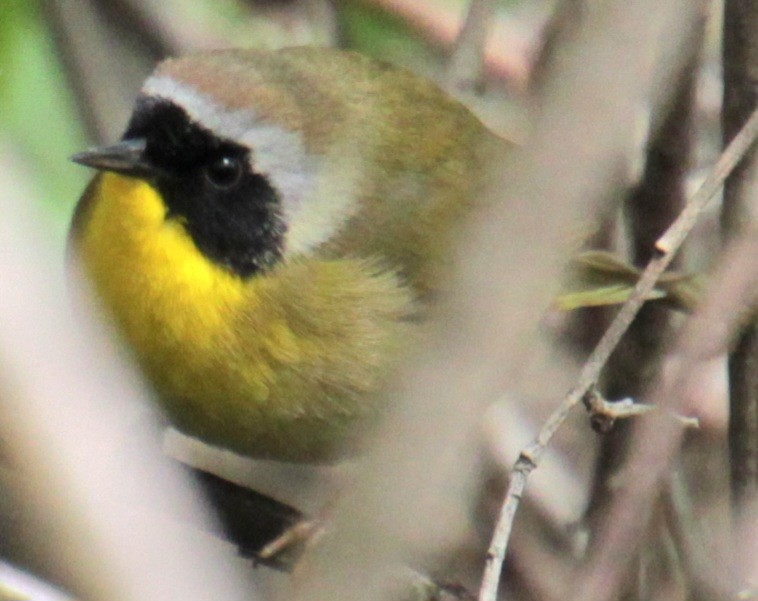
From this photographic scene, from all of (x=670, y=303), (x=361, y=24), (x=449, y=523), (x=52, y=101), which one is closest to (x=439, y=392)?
(x=449, y=523)

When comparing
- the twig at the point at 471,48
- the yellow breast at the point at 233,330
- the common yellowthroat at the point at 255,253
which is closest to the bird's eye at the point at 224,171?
the common yellowthroat at the point at 255,253

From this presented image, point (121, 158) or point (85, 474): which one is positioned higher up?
point (85, 474)

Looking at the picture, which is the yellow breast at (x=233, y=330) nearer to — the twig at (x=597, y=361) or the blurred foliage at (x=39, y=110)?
the blurred foliage at (x=39, y=110)

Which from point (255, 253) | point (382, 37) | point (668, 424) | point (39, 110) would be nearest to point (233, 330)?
point (255, 253)

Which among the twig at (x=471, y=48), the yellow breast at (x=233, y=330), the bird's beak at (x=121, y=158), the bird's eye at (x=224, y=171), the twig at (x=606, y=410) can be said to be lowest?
the yellow breast at (x=233, y=330)

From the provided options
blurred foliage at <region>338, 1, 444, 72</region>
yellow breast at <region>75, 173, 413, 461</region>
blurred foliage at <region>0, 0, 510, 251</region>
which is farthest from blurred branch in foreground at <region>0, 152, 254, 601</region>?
blurred foliage at <region>338, 1, 444, 72</region>

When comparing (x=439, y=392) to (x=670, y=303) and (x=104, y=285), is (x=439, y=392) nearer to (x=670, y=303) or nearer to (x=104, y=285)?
(x=104, y=285)

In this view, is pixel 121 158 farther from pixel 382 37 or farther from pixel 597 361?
pixel 382 37
